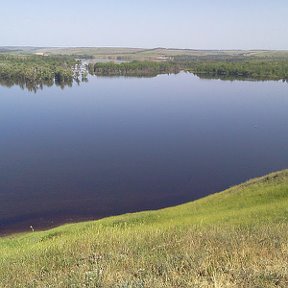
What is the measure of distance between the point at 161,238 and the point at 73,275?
3.51 metres

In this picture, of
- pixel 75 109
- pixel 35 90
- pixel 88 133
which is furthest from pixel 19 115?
pixel 35 90

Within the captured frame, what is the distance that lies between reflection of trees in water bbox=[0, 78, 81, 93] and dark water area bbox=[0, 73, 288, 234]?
1891 cm

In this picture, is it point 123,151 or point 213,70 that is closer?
point 123,151

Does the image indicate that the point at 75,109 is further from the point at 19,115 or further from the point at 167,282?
the point at 167,282

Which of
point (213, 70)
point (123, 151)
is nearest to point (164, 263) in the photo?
point (123, 151)

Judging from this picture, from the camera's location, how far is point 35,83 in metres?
126

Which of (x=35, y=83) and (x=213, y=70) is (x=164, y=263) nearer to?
(x=35, y=83)

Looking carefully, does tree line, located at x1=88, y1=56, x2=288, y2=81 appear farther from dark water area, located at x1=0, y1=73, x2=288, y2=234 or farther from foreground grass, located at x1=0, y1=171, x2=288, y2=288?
foreground grass, located at x1=0, y1=171, x2=288, y2=288

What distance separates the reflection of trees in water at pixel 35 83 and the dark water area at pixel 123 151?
745 inches

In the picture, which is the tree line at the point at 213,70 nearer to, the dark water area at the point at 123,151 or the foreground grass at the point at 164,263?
the dark water area at the point at 123,151

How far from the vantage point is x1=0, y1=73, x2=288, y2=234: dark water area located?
130 ft

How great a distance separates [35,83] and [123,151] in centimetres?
8063

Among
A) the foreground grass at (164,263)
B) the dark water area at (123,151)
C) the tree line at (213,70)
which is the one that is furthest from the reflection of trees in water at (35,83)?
the foreground grass at (164,263)

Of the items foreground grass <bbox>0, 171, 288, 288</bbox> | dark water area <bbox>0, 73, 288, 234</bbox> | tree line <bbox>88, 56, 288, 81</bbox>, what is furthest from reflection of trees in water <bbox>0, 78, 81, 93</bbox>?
foreground grass <bbox>0, 171, 288, 288</bbox>
